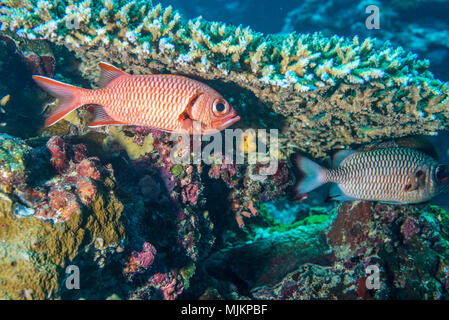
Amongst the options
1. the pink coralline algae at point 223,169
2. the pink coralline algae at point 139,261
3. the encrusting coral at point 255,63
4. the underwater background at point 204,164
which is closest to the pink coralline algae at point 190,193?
the underwater background at point 204,164

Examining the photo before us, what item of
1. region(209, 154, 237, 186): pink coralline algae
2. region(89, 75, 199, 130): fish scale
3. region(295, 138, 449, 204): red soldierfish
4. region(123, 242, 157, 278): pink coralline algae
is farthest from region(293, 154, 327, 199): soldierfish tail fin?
region(123, 242, 157, 278): pink coralline algae

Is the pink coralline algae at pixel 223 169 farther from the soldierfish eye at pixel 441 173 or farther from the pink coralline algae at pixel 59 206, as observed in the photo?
the soldierfish eye at pixel 441 173

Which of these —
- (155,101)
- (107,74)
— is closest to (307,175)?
(155,101)

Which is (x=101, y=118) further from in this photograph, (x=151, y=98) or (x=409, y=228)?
(x=409, y=228)

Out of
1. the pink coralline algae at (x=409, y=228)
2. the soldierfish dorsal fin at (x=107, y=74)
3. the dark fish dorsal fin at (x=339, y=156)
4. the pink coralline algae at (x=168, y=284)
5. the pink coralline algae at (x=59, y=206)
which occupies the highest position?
the soldierfish dorsal fin at (x=107, y=74)

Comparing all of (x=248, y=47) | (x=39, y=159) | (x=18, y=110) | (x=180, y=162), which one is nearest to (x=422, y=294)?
(x=180, y=162)

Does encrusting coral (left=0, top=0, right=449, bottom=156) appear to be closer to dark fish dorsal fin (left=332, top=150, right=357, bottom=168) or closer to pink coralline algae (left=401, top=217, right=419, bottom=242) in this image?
dark fish dorsal fin (left=332, top=150, right=357, bottom=168)

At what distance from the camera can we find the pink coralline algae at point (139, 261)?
2.56 metres

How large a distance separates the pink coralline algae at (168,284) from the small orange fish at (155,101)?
1887mm

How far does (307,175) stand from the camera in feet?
11.3

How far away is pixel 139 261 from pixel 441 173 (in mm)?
4033

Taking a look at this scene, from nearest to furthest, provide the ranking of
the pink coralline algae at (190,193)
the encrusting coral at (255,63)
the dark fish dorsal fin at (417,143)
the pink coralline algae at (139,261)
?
1. the pink coralline algae at (139,261)
2. the encrusting coral at (255,63)
3. the pink coralline algae at (190,193)
4. the dark fish dorsal fin at (417,143)

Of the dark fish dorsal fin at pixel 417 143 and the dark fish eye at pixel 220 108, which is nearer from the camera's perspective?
the dark fish eye at pixel 220 108

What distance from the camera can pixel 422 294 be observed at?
2.89m
